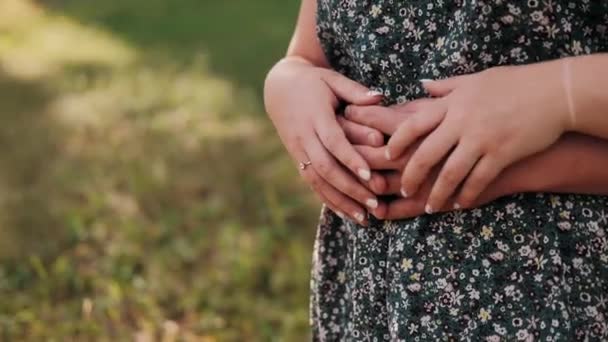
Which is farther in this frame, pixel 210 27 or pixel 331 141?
pixel 210 27

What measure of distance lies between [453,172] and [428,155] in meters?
0.03

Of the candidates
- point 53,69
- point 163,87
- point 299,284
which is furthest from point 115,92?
point 299,284

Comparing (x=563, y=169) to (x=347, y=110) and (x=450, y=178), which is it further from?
(x=347, y=110)

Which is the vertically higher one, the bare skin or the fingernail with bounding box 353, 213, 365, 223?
the bare skin

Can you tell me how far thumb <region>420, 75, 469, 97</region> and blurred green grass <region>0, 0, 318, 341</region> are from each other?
3.74 ft

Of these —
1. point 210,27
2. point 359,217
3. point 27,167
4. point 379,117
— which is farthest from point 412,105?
point 210,27

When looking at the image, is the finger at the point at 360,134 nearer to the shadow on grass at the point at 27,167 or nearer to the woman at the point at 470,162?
the woman at the point at 470,162

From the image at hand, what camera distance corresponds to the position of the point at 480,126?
2.89 ft

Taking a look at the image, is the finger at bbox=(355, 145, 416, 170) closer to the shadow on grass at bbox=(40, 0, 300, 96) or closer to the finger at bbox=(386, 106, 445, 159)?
the finger at bbox=(386, 106, 445, 159)

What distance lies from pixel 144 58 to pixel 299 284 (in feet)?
4.42

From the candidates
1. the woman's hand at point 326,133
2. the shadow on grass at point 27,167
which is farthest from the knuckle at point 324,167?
the shadow on grass at point 27,167

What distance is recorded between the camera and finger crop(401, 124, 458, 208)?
35.4 inches

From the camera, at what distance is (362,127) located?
999 millimetres

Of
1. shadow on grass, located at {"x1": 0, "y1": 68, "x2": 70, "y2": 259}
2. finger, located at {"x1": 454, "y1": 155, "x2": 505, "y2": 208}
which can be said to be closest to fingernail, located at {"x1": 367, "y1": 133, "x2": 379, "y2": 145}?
finger, located at {"x1": 454, "y1": 155, "x2": 505, "y2": 208}
